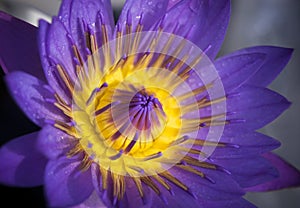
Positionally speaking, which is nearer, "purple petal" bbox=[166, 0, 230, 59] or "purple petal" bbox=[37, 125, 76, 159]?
"purple petal" bbox=[37, 125, 76, 159]

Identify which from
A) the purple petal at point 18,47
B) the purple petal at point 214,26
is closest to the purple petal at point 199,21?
the purple petal at point 214,26

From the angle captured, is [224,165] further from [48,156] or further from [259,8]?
[259,8]

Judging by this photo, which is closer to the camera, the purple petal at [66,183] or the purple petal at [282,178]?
the purple petal at [66,183]

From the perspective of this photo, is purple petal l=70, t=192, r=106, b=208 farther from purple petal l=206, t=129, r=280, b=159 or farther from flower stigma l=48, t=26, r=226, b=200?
purple petal l=206, t=129, r=280, b=159

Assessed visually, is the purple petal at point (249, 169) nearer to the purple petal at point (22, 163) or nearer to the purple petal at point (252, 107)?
the purple petal at point (252, 107)

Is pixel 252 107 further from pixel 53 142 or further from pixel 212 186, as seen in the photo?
pixel 53 142

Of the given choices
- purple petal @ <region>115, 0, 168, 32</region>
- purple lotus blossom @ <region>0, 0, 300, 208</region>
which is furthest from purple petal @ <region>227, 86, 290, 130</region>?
purple petal @ <region>115, 0, 168, 32</region>

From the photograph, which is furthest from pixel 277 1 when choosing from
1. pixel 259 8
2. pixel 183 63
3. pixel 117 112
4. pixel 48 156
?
pixel 48 156
